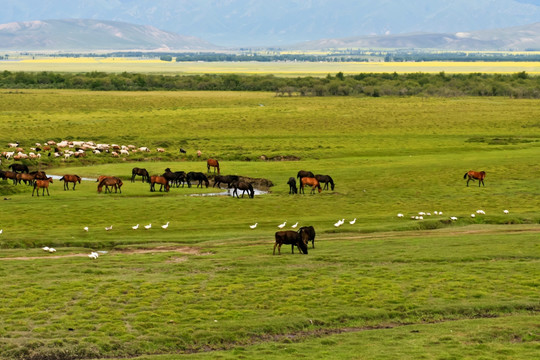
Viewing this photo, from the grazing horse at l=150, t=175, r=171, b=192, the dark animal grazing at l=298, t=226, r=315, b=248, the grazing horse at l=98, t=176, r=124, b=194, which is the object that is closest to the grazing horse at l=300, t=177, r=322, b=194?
the grazing horse at l=150, t=175, r=171, b=192

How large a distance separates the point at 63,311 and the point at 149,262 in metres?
5.41

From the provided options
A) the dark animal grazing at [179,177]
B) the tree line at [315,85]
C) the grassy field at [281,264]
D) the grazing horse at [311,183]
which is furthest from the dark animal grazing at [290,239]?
the tree line at [315,85]

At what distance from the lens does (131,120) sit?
252ft

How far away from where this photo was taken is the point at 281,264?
2284cm

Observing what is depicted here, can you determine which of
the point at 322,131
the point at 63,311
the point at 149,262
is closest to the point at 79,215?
the point at 149,262

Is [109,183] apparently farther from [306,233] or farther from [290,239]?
[290,239]

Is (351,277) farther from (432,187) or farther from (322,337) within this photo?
(432,187)

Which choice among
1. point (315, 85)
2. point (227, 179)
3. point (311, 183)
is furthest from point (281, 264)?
point (315, 85)

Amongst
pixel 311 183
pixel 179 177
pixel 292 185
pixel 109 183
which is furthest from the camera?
pixel 179 177

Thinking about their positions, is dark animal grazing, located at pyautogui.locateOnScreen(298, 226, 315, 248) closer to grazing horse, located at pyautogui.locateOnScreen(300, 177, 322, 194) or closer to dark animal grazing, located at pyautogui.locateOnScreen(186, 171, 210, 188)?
grazing horse, located at pyautogui.locateOnScreen(300, 177, 322, 194)

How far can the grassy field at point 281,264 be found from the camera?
1648cm

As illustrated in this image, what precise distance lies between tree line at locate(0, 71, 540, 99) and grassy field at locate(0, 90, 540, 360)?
70.7 metres

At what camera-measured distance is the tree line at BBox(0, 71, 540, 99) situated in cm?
12312

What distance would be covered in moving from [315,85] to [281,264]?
108 m
